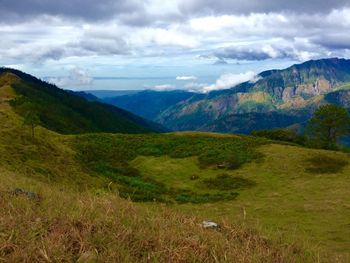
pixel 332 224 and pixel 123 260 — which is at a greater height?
pixel 123 260

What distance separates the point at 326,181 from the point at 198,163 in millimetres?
19936

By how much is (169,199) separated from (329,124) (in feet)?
207

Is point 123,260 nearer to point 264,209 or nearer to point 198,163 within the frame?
point 264,209

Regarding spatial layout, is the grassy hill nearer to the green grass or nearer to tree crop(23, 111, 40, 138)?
the green grass

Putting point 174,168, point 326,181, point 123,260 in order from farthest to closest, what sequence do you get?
point 174,168
point 326,181
point 123,260

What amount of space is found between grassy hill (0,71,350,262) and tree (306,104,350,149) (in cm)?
2688

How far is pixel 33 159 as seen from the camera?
43906 mm

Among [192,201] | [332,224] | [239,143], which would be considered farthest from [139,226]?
[239,143]

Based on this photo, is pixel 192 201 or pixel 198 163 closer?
pixel 192 201

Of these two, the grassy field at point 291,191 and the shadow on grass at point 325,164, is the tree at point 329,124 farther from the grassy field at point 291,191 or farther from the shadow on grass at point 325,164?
the shadow on grass at point 325,164

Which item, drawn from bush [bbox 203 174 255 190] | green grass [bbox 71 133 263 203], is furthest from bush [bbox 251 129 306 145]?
bush [bbox 203 174 255 190]

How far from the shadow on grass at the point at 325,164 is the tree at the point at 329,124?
117ft

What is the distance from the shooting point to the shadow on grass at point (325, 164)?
55750 millimetres

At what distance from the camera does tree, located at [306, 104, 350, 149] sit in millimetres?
93750
